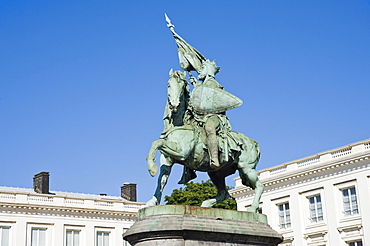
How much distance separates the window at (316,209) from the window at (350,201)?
2.28 metres

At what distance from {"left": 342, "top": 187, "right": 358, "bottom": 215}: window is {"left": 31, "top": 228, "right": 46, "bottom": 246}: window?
24.5m

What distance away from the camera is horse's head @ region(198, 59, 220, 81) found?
18656 millimetres

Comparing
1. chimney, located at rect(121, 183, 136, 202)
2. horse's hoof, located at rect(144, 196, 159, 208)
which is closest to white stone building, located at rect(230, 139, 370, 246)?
chimney, located at rect(121, 183, 136, 202)

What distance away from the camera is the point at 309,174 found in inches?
2072

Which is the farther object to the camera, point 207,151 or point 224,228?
point 207,151

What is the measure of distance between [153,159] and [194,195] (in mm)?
41880

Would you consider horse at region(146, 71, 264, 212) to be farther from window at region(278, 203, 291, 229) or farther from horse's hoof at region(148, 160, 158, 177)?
window at region(278, 203, 291, 229)

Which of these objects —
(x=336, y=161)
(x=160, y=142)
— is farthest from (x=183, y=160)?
(x=336, y=161)

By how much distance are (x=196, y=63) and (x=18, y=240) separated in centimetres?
4065

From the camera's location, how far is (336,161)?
5056 cm

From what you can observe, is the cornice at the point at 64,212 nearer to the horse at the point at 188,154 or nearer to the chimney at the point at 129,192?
the chimney at the point at 129,192

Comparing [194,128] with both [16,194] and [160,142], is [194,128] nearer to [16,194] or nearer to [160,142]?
[160,142]

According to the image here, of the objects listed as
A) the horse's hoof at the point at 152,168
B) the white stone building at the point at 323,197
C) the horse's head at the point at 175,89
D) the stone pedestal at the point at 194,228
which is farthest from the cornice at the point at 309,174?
the horse's hoof at the point at 152,168

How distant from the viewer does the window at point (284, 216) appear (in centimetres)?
5431
